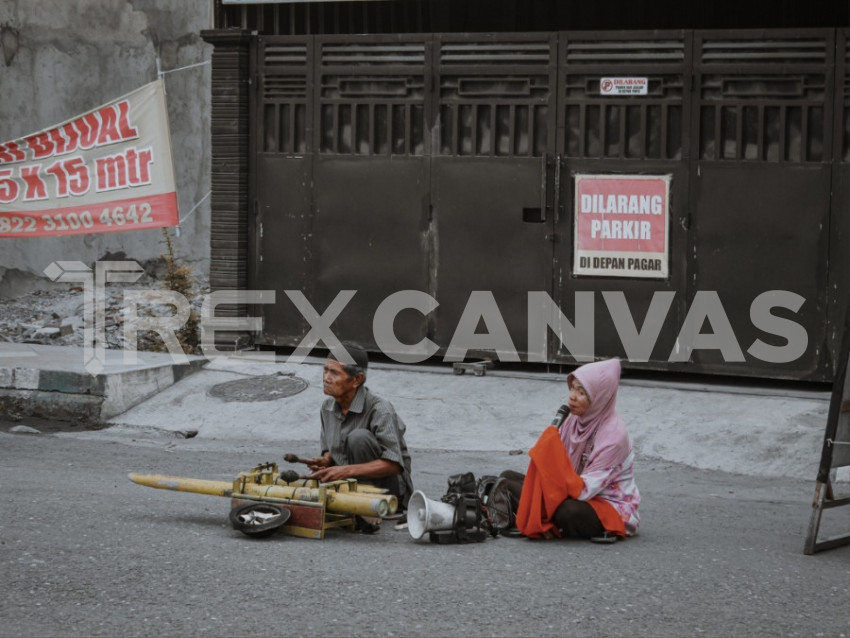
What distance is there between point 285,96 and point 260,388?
8.06 feet

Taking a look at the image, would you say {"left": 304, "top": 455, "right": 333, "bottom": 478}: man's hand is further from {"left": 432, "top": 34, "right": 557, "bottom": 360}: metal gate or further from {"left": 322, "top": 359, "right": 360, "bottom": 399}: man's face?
{"left": 432, "top": 34, "right": 557, "bottom": 360}: metal gate

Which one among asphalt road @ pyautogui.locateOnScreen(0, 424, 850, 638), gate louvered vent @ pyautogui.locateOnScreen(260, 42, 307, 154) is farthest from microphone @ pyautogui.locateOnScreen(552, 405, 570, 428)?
gate louvered vent @ pyautogui.locateOnScreen(260, 42, 307, 154)

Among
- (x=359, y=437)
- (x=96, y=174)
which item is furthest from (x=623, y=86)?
(x=96, y=174)

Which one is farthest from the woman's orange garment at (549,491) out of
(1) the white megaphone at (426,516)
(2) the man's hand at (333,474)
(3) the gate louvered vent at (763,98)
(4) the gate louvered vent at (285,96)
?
(4) the gate louvered vent at (285,96)

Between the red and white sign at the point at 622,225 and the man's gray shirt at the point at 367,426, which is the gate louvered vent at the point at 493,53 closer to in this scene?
the red and white sign at the point at 622,225

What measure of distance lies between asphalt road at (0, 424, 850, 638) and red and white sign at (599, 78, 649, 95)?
350cm

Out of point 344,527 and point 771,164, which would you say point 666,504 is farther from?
point 771,164

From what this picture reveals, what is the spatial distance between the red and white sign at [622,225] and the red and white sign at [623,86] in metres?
0.63

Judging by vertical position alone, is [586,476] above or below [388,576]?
above

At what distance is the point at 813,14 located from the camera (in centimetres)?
988

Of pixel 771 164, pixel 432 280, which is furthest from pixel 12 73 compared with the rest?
pixel 771 164

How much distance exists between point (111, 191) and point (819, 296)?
5.88m

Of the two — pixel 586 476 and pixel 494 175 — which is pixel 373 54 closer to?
pixel 494 175

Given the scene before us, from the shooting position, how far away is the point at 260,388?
33.9 feet
